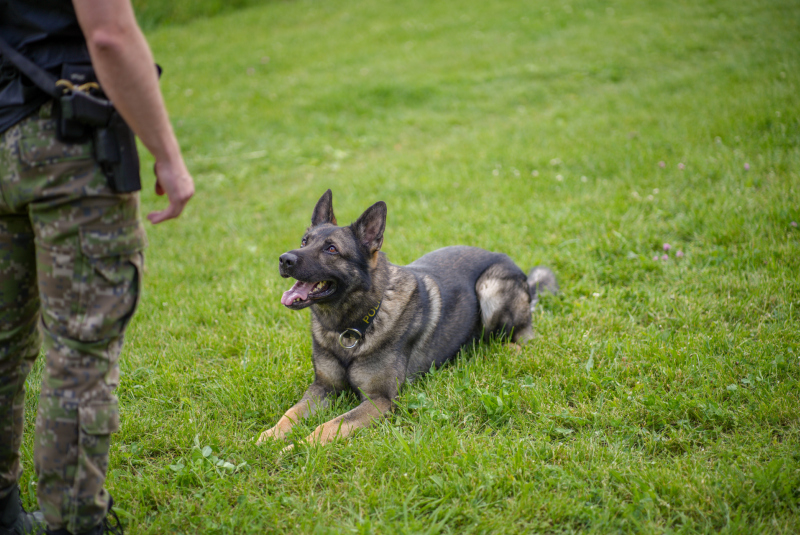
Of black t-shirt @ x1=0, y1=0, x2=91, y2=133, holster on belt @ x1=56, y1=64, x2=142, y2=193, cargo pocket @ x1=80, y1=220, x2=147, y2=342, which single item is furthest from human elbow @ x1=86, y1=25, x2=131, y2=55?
cargo pocket @ x1=80, y1=220, x2=147, y2=342

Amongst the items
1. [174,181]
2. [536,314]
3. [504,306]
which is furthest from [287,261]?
[536,314]

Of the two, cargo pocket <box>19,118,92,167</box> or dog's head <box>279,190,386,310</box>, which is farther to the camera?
dog's head <box>279,190,386,310</box>

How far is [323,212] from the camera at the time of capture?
4020mm

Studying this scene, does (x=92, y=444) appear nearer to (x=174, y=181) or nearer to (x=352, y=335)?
(x=174, y=181)

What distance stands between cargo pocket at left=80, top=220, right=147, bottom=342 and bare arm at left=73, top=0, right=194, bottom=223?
7.8 inches

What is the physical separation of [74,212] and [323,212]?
2.22m

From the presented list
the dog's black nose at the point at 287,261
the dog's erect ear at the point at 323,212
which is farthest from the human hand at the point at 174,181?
the dog's erect ear at the point at 323,212

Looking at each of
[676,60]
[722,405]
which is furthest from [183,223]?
[676,60]

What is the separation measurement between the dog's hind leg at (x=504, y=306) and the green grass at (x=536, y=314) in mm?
203

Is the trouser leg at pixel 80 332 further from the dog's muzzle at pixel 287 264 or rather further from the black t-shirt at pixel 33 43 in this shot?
the dog's muzzle at pixel 287 264

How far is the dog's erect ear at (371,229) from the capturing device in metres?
3.67

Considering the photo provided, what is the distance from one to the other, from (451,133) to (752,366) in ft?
23.3

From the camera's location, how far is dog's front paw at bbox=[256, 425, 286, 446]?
311 cm

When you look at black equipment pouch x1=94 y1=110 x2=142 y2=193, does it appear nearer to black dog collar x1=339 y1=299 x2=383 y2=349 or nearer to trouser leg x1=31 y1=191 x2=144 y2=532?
trouser leg x1=31 y1=191 x2=144 y2=532
